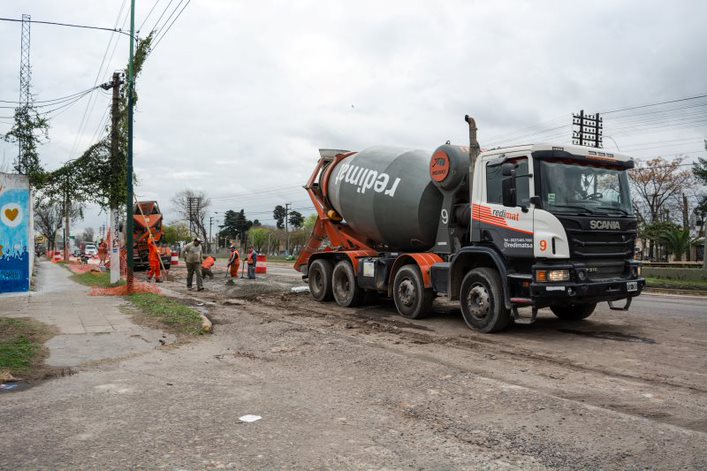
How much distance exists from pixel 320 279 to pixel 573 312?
618 cm

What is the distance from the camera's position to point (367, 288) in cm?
1201

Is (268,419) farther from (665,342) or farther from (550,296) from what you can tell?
(665,342)

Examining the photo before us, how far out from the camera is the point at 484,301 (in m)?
8.84

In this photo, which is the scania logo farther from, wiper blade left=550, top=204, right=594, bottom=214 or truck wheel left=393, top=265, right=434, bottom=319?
truck wheel left=393, top=265, right=434, bottom=319

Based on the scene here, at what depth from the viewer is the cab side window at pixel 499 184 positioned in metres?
8.23

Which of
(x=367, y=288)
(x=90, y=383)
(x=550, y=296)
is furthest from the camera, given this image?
(x=367, y=288)

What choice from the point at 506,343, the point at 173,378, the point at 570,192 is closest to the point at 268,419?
the point at 173,378

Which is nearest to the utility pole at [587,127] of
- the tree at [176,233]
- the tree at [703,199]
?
the tree at [703,199]

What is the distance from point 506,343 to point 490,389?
2.58 metres

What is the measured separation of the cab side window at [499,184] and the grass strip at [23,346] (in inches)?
261

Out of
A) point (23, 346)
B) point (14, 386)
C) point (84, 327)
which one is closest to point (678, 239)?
point (84, 327)

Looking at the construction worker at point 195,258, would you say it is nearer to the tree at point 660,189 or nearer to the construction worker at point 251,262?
the construction worker at point 251,262

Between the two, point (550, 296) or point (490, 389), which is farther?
point (550, 296)

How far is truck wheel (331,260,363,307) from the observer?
12.6 m
